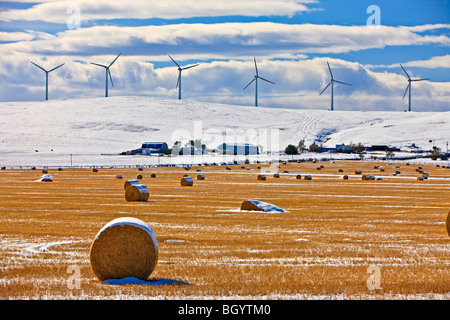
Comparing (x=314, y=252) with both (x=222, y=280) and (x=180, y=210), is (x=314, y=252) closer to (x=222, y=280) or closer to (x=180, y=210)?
(x=222, y=280)

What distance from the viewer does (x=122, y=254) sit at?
60.4ft

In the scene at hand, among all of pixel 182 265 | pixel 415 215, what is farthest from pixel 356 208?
pixel 182 265

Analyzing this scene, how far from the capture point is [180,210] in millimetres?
42781

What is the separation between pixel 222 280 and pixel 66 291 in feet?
12.6

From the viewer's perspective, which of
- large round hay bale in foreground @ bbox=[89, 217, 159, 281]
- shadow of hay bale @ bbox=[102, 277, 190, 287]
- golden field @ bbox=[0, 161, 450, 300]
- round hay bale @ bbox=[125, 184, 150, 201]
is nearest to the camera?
golden field @ bbox=[0, 161, 450, 300]

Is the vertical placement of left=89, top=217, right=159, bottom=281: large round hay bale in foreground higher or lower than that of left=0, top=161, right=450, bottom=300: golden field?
higher

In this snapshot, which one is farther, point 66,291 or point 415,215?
point 415,215

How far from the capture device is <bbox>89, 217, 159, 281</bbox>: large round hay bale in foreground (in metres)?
18.4

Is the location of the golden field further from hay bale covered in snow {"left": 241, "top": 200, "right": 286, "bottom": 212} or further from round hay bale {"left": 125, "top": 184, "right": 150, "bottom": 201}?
round hay bale {"left": 125, "top": 184, "right": 150, "bottom": 201}

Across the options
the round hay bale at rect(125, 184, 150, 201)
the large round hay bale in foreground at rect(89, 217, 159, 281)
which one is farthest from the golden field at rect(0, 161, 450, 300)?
the round hay bale at rect(125, 184, 150, 201)

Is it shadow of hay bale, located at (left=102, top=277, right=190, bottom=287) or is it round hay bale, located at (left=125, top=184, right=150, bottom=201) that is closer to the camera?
shadow of hay bale, located at (left=102, top=277, right=190, bottom=287)

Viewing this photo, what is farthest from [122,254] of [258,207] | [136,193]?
[136,193]
